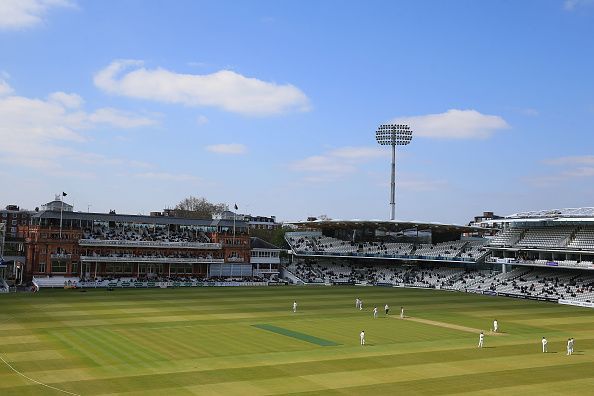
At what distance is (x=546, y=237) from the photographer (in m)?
83.4

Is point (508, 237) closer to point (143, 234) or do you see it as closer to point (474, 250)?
point (474, 250)

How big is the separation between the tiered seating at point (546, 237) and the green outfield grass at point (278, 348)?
673 inches

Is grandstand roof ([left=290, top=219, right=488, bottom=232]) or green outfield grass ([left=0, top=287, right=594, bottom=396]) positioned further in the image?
grandstand roof ([left=290, top=219, right=488, bottom=232])

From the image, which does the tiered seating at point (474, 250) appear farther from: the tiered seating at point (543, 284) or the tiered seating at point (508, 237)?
the tiered seating at point (543, 284)

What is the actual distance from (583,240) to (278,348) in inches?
2094

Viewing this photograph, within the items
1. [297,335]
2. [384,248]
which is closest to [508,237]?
[384,248]

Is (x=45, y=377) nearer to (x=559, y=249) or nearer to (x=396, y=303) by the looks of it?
(x=396, y=303)

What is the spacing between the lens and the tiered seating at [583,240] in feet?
246

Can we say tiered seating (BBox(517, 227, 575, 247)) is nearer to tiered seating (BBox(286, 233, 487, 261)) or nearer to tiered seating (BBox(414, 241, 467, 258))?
tiered seating (BBox(286, 233, 487, 261))

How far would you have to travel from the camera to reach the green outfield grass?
95.7ft

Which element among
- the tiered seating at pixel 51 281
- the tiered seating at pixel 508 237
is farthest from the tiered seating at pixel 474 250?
the tiered seating at pixel 51 281

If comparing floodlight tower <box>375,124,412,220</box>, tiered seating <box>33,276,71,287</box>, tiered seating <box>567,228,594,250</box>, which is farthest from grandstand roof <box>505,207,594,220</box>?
tiered seating <box>33,276,71,287</box>

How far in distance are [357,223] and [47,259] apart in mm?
46109

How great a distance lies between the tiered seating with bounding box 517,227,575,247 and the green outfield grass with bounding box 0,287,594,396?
17.1 meters
